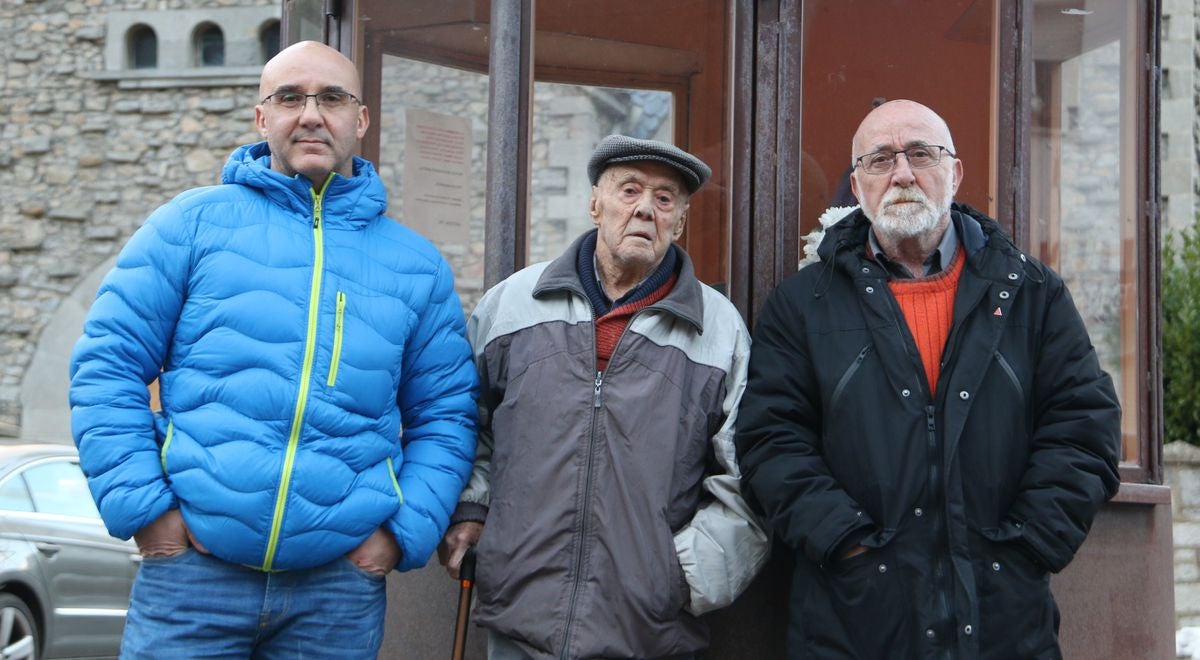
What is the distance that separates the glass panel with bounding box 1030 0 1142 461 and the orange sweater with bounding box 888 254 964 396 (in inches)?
41.8

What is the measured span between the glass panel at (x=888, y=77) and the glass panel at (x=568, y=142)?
1.54 ft

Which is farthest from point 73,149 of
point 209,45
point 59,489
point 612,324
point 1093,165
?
point 612,324

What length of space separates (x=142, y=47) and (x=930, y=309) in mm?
13947

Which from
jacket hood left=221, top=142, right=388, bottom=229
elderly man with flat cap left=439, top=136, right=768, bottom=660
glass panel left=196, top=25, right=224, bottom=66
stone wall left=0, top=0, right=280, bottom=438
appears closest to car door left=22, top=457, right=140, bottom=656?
elderly man with flat cap left=439, top=136, right=768, bottom=660

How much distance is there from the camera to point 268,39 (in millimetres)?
15461

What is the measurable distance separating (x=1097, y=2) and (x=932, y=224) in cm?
148

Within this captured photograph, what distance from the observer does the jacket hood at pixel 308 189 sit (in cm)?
318

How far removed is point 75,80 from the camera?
51.3 feet

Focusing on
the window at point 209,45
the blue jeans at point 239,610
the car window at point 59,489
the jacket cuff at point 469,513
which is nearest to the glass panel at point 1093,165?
the jacket cuff at point 469,513

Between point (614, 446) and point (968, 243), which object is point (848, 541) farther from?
point (968, 243)

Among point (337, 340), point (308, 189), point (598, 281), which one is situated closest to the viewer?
point (337, 340)

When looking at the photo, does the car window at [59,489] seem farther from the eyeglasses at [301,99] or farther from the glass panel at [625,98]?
the eyeglasses at [301,99]

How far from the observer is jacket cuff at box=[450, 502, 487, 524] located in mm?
3451

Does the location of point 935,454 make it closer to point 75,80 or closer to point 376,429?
point 376,429
